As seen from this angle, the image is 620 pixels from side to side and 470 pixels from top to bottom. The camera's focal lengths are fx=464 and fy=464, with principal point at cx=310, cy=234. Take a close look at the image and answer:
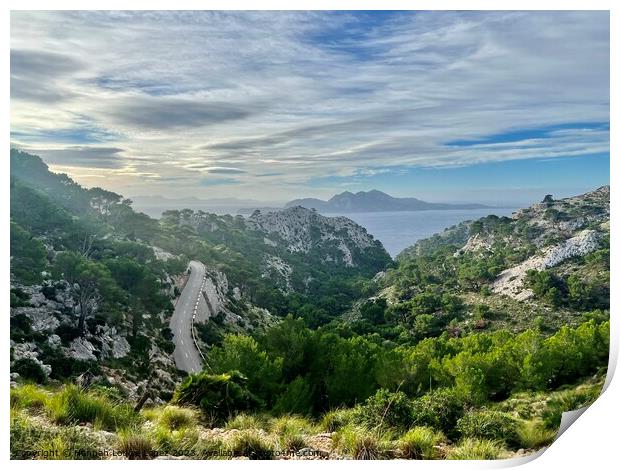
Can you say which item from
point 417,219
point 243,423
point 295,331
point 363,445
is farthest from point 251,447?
point 417,219

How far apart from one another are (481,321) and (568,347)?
1731 millimetres

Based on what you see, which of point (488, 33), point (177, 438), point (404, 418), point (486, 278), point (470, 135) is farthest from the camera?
point (486, 278)

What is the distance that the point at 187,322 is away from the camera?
6383mm

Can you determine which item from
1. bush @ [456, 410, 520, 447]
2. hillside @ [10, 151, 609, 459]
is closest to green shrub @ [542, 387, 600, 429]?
hillside @ [10, 151, 609, 459]

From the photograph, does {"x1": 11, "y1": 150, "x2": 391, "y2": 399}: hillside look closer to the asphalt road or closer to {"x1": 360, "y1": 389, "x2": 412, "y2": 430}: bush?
the asphalt road

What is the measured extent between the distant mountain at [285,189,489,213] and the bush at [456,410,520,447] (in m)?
2.51

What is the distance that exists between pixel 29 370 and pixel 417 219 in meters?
4.83

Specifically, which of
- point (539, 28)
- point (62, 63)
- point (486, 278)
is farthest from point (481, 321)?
point (62, 63)

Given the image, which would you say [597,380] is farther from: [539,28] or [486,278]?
[539,28]

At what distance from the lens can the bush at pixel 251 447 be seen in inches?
166

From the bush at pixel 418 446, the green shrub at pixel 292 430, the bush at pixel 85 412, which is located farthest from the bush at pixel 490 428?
the bush at pixel 85 412

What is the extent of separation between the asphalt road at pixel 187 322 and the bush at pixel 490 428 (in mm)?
3171

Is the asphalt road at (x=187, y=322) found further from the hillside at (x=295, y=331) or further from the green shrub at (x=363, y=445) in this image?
the green shrub at (x=363, y=445)

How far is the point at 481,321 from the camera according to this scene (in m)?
6.80
